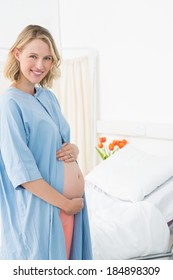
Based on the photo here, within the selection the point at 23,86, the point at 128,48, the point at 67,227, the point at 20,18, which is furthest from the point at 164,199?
the point at 20,18

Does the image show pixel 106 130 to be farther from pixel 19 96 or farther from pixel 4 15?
pixel 19 96

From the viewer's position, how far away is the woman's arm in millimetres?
1300

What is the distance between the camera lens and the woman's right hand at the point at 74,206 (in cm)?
138

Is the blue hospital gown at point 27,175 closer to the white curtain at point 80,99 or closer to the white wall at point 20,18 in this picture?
the white wall at point 20,18

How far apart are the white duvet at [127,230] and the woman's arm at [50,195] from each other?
44cm

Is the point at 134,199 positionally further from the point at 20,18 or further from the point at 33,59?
the point at 20,18

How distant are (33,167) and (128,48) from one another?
1767 mm

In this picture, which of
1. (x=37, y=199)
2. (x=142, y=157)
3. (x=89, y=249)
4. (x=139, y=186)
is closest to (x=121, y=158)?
(x=142, y=157)

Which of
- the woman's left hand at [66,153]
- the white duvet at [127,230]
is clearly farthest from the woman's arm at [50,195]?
the white duvet at [127,230]

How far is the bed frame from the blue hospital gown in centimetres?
136

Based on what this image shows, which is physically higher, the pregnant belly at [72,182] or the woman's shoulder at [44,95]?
the woman's shoulder at [44,95]

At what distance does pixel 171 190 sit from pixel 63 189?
0.95 m

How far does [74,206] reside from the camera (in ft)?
4.59

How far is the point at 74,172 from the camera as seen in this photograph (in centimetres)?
147
